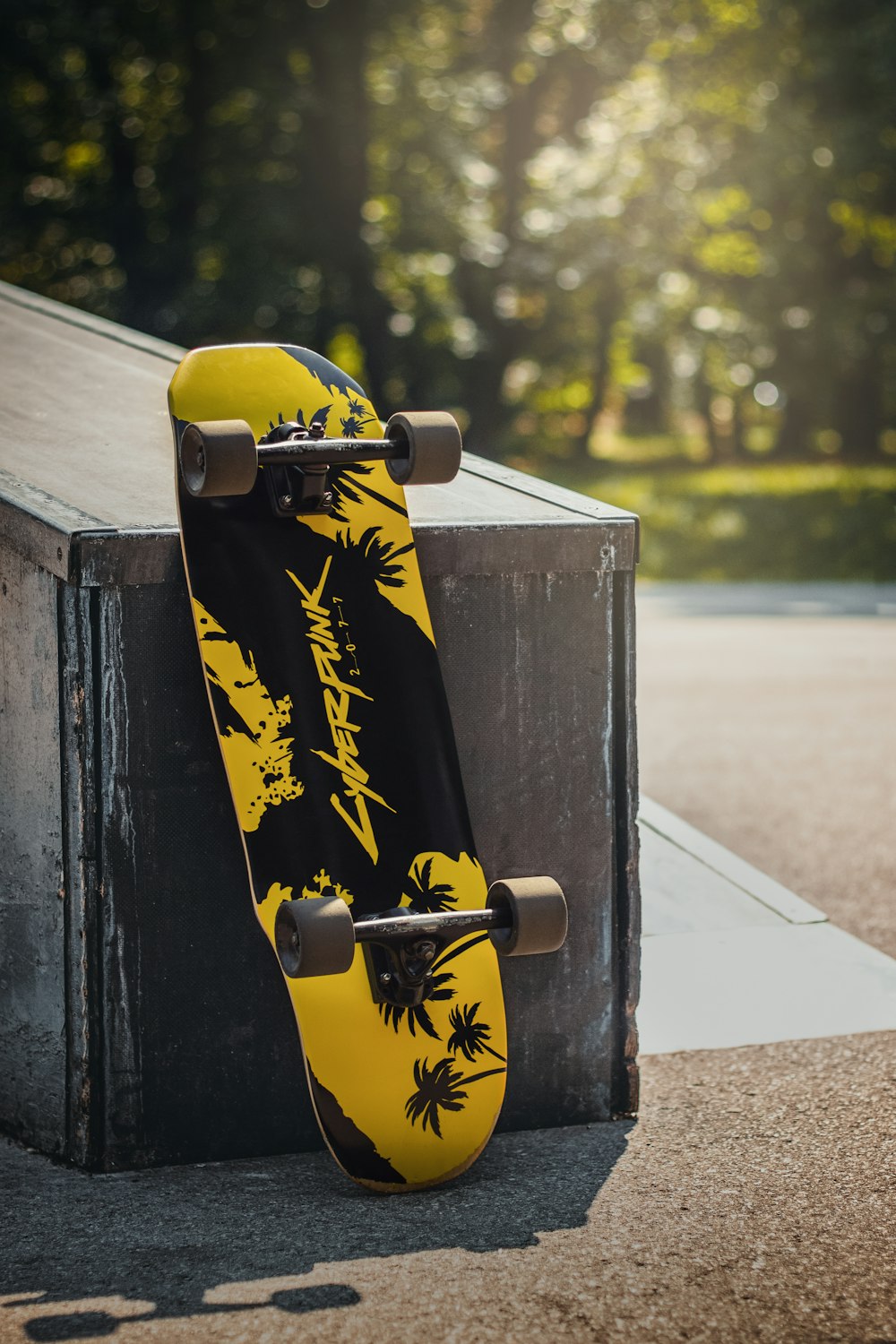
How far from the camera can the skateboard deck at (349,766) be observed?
366 cm

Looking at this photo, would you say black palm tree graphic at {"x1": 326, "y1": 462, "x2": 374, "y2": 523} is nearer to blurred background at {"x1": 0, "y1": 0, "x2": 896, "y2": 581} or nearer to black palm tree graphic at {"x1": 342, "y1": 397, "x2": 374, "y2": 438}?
black palm tree graphic at {"x1": 342, "y1": 397, "x2": 374, "y2": 438}

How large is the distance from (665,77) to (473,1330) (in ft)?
96.3

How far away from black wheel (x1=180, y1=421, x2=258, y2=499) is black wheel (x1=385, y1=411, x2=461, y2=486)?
0.38 meters

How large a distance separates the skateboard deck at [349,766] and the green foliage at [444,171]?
67.0 feet

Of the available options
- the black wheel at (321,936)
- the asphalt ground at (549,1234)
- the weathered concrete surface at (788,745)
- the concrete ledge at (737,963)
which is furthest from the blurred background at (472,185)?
the black wheel at (321,936)

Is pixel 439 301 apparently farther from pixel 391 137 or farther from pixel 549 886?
pixel 549 886

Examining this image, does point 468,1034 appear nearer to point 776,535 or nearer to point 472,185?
point 776,535

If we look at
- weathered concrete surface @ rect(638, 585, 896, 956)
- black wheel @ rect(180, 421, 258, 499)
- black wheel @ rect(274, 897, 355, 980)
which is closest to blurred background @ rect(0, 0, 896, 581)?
weathered concrete surface @ rect(638, 585, 896, 956)

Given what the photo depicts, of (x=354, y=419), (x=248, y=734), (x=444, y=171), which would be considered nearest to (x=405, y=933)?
(x=248, y=734)

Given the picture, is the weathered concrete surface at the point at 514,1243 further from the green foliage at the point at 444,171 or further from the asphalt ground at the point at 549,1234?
the green foliage at the point at 444,171

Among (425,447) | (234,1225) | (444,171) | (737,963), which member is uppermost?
(444,171)

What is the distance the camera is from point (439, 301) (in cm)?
2542

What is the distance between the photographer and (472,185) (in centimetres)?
2455

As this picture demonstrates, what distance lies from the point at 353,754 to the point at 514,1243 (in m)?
1.18
